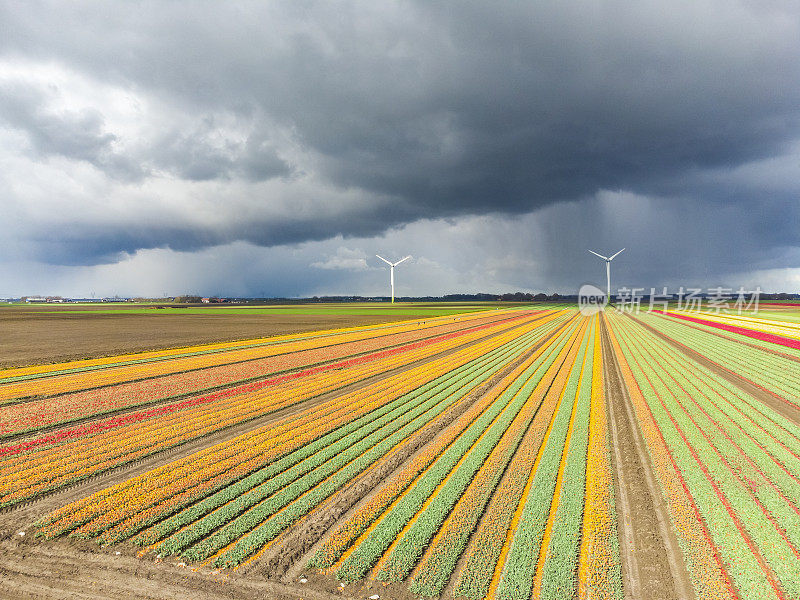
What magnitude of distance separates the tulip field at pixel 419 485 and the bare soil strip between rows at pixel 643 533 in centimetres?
4

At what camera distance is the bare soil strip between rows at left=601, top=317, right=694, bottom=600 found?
245 inches

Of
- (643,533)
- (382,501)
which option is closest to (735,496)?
(643,533)

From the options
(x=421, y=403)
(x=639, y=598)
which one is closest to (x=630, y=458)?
(x=639, y=598)

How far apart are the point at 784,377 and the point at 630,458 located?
18.3m

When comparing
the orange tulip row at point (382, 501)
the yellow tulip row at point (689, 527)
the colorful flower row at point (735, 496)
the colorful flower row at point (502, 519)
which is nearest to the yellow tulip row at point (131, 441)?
the orange tulip row at point (382, 501)

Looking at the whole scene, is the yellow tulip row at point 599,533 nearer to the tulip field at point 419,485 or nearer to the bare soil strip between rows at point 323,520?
the tulip field at point 419,485

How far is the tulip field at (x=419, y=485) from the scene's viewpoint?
260 inches

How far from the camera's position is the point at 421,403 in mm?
16750

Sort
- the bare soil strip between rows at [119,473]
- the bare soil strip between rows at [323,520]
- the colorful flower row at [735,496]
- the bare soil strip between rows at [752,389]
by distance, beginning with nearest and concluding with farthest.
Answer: the colorful flower row at [735,496], the bare soil strip between rows at [323,520], the bare soil strip between rows at [119,473], the bare soil strip between rows at [752,389]

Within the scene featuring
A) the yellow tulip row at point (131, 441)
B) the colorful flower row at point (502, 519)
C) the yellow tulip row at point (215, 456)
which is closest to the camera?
the colorful flower row at point (502, 519)

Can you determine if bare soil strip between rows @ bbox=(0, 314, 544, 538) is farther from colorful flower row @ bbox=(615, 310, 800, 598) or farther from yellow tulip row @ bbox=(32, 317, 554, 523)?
colorful flower row @ bbox=(615, 310, 800, 598)

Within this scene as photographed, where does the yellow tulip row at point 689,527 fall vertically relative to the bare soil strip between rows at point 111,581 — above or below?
above

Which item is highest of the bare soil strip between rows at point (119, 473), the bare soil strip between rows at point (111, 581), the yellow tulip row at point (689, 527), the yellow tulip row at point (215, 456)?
the yellow tulip row at point (689, 527)

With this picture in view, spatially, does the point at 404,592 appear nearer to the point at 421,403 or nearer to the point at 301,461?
the point at 301,461
